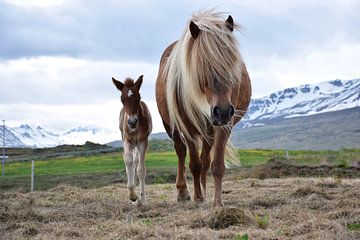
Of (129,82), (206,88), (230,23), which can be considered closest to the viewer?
(206,88)

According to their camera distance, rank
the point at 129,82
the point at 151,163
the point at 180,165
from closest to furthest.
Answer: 1. the point at 180,165
2. the point at 129,82
3. the point at 151,163

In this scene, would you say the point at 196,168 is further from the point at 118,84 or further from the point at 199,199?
the point at 118,84

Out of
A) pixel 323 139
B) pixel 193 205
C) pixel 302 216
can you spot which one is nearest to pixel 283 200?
pixel 193 205

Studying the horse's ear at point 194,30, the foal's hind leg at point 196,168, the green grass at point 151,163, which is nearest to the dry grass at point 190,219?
the foal's hind leg at point 196,168

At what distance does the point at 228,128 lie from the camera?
721 cm

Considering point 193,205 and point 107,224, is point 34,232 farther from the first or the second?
point 193,205

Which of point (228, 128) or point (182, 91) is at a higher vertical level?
point (182, 91)

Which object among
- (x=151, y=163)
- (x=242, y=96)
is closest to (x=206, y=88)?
(x=242, y=96)

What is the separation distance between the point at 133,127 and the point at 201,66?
2.76m

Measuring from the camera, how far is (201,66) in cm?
674

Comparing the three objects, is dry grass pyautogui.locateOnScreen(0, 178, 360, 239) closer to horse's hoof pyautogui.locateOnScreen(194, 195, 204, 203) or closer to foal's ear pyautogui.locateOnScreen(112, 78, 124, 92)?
horse's hoof pyautogui.locateOnScreen(194, 195, 204, 203)

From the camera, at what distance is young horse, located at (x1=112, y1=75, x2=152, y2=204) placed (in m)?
9.16

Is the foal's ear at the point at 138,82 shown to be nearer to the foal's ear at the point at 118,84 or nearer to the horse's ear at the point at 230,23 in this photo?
the foal's ear at the point at 118,84

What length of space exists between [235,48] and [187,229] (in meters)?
2.64
